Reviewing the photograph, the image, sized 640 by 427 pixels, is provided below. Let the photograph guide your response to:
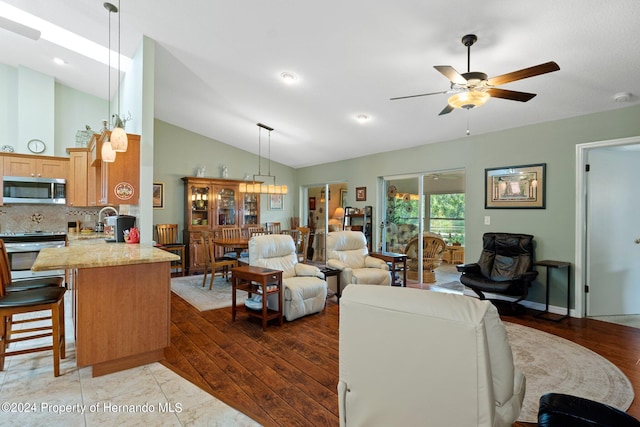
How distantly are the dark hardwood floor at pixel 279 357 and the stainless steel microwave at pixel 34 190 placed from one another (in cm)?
310

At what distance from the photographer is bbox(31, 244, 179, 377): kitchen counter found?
8.05 feet

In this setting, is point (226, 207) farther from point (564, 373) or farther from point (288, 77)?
point (564, 373)

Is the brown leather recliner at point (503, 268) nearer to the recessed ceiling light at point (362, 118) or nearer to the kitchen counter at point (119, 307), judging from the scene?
the recessed ceiling light at point (362, 118)

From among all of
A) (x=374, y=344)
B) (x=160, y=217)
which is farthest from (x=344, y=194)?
(x=374, y=344)

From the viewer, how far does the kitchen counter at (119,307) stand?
2455mm

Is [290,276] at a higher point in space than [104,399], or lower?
higher

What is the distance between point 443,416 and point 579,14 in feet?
9.81

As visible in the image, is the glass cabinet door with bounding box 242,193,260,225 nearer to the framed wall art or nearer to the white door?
the framed wall art

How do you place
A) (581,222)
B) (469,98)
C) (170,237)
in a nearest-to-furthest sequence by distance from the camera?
(469,98)
(581,222)
(170,237)

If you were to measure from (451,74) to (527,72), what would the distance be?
0.51 m

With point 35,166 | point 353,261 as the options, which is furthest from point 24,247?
point 353,261

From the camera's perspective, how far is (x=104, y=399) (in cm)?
223

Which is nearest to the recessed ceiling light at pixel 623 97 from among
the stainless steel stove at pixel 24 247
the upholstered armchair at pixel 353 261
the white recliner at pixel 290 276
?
the upholstered armchair at pixel 353 261

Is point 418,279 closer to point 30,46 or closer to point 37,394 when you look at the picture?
point 37,394
